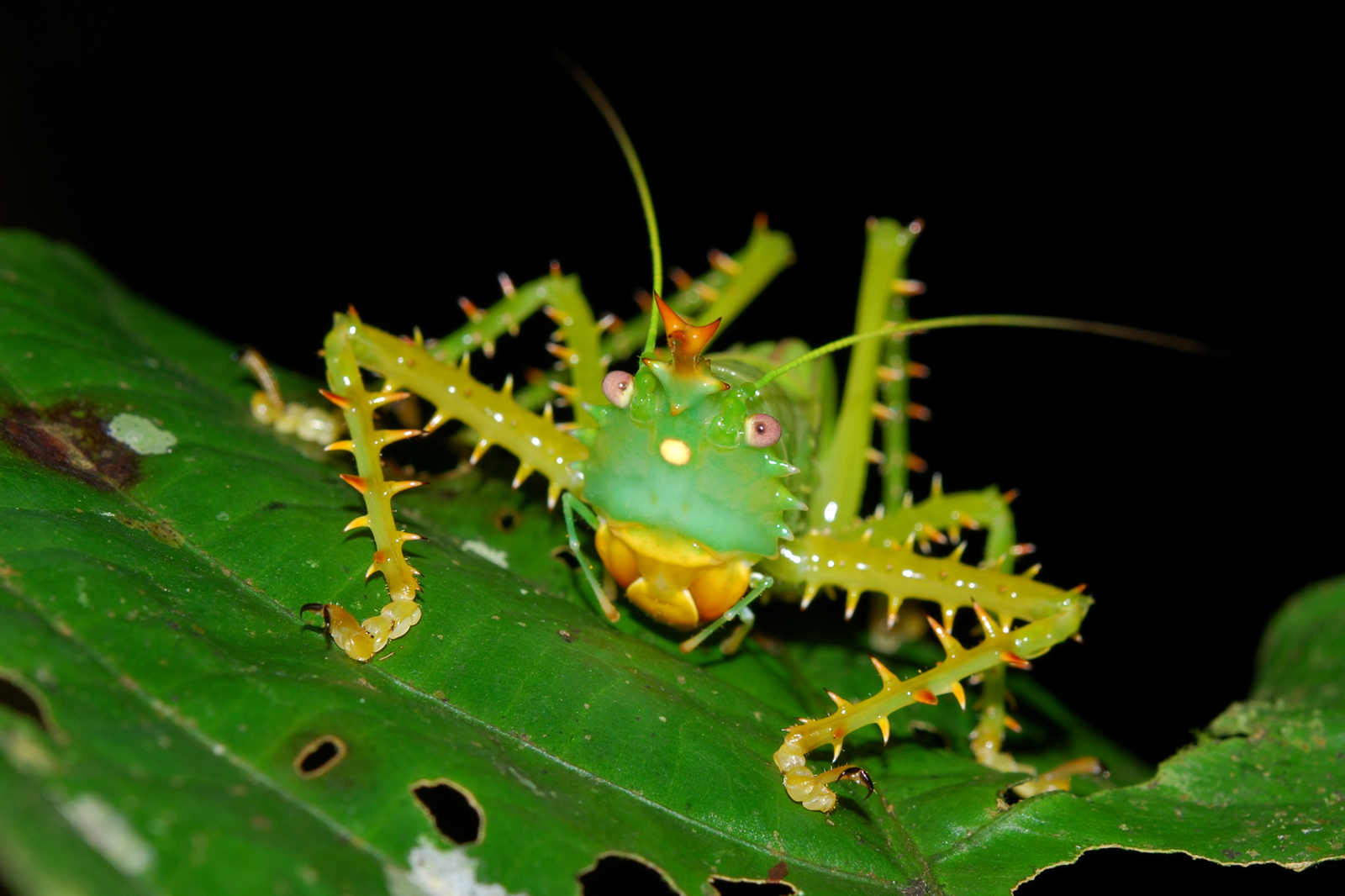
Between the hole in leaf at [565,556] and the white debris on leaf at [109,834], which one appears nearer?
the white debris on leaf at [109,834]

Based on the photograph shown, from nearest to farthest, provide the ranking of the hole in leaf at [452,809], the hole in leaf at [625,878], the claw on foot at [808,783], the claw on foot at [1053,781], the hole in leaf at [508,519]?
the hole in leaf at [452,809] → the hole in leaf at [625,878] → the claw on foot at [808,783] → the claw on foot at [1053,781] → the hole in leaf at [508,519]

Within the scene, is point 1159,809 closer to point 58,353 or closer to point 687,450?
point 687,450

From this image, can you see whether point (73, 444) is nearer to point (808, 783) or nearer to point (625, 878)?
point (625, 878)

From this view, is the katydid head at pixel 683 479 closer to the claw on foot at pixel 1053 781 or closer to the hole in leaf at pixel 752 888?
the hole in leaf at pixel 752 888

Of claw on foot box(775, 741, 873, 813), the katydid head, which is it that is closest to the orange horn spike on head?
the katydid head

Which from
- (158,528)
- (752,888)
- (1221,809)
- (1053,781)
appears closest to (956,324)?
(1053,781)

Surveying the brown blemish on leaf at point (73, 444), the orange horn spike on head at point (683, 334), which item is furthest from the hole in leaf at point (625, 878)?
the brown blemish on leaf at point (73, 444)
